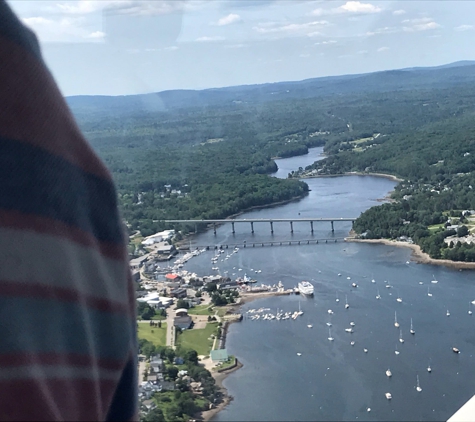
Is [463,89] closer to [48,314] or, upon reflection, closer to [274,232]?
[274,232]

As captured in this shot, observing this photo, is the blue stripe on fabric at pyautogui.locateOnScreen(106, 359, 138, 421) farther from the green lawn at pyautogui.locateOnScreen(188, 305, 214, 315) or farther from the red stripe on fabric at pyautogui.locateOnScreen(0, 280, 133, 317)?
the green lawn at pyautogui.locateOnScreen(188, 305, 214, 315)

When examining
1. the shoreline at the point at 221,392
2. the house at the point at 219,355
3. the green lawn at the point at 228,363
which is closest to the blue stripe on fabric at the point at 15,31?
the shoreline at the point at 221,392

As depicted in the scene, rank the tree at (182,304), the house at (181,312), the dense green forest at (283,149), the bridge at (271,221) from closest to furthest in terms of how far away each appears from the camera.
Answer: the house at (181,312) → the tree at (182,304) → the dense green forest at (283,149) → the bridge at (271,221)

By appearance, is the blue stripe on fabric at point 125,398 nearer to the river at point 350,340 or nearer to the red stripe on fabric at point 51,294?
the red stripe on fabric at point 51,294

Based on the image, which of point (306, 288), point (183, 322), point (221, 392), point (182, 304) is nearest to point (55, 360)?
point (221, 392)

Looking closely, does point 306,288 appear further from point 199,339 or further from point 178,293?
point 199,339

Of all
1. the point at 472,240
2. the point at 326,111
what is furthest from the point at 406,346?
the point at 326,111

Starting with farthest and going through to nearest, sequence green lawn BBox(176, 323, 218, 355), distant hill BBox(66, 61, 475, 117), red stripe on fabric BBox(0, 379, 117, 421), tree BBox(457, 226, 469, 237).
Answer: distant hill BBox(66, 61, 475, 117), tree BBox(457, 226, 469, 237), green lawn BBox(176, 323, 218, 355), red stripe on fabric BBox(0, 379, 117, 421)

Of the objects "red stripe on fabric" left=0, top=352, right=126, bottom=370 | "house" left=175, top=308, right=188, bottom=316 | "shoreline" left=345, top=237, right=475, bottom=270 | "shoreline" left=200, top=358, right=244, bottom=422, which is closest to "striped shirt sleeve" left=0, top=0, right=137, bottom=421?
"red stripe on fabric" left=0, top=352, right=126, bottom=370
